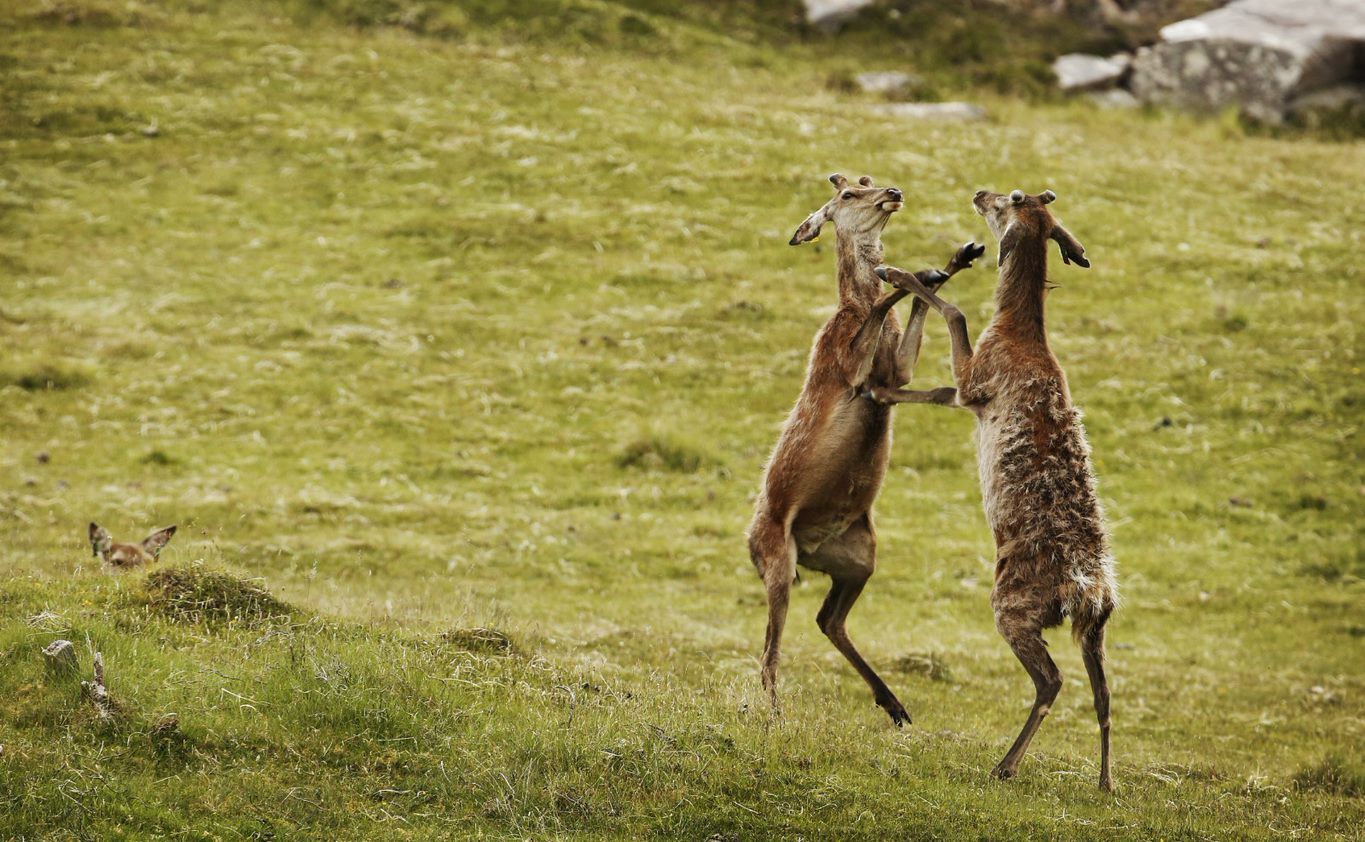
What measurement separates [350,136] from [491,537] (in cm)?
1850

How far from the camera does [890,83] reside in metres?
42.9

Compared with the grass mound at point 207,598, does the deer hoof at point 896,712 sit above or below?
below

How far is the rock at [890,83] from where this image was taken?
4244cm

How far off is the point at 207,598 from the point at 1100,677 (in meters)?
7.33

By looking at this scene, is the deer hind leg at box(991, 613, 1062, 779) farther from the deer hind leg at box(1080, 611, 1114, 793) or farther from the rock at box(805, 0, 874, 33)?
the rock at box(805, 0, 874, 33)

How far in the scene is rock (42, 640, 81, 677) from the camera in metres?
8.64

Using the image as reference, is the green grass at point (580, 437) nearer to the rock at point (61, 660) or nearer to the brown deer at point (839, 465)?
the rock at point (61, 660)

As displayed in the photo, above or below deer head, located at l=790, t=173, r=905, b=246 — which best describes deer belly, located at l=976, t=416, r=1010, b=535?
below

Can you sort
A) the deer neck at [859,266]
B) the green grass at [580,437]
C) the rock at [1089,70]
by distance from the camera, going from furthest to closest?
the rock at [1089,70]
the deer neck at [859,266]
the green grass at [580,437]

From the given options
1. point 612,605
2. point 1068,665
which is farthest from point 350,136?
point 1068,665

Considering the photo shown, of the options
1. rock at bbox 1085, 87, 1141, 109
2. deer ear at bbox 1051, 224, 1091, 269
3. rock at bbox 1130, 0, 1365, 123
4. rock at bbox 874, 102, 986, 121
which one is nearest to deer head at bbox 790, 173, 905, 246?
deer ear at bbox 1051, 224, 1091, 269

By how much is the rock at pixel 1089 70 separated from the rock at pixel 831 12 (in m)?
7.34

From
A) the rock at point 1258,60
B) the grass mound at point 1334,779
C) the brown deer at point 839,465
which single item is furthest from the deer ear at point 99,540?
the rock at point 1258,60

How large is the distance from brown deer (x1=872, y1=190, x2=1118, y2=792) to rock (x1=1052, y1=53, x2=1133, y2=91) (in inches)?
1409
